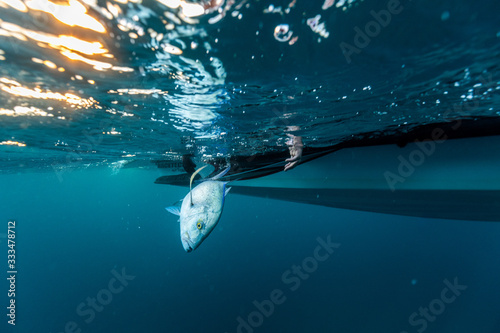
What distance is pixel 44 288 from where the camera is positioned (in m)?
40.8

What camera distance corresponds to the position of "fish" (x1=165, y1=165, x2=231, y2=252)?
5.93ft

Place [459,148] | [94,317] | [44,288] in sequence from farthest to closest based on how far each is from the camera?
[44,288], [94,317], [459,148]

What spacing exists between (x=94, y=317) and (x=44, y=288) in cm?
2013

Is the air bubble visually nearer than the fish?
No

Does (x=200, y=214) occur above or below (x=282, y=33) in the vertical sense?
below

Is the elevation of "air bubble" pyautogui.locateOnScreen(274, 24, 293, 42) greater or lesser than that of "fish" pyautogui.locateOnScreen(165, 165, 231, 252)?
greater

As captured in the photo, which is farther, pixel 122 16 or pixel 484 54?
pixel 484 54

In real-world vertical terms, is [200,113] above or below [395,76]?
above

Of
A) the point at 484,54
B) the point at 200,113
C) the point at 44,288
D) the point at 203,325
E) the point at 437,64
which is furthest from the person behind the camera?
the point at 44,288

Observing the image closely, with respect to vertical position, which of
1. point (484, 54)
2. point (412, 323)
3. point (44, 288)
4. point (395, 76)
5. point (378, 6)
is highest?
point (378, 6)

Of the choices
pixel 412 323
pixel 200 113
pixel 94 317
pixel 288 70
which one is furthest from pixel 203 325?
pixel 288 70

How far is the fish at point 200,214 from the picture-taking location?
5.93 ft

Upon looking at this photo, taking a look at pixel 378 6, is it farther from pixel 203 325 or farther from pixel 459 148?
pixel 203 325

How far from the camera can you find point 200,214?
72.7 inches
